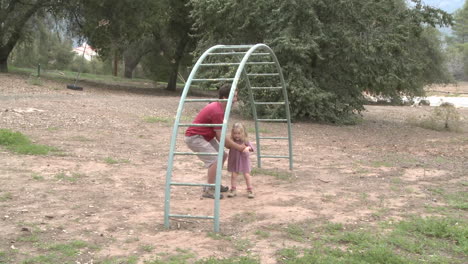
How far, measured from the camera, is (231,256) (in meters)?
4.30

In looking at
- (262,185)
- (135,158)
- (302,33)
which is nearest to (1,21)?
(302,33)

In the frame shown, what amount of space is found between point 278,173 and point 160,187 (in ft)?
6.57

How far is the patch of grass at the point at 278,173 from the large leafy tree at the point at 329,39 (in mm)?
7068

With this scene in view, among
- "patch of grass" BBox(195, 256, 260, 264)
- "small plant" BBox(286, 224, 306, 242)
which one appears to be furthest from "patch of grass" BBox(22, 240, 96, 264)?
"small plant" BBox(286, 224, 306, 242)

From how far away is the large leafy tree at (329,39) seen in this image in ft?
49.9

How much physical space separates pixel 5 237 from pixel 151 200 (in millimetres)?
1888

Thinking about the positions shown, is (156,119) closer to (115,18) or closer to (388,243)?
(388,243)

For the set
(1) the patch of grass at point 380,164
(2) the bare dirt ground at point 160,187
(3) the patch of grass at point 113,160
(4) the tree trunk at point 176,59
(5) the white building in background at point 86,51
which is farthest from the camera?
(4) the tree trunk at point 176,59

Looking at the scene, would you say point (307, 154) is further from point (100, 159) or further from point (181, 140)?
point (100, 159)

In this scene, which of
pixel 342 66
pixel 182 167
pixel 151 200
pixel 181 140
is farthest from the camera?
pixel 342 66

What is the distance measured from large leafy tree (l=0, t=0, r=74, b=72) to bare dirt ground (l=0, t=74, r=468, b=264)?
9370 mm

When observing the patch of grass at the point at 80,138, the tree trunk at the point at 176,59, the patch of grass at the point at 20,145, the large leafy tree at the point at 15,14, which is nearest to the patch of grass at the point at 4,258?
the patch of grass at the point at 20,145

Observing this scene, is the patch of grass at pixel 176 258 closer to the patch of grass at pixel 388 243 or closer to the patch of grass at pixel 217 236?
the patch of grass at pixel 217 236

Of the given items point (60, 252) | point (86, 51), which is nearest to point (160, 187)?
point (60, 252)
